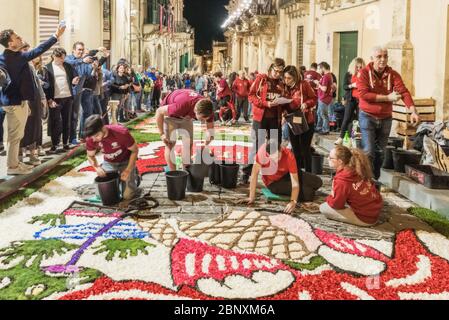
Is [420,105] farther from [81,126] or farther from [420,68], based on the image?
[81,126]

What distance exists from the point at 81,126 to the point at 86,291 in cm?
758

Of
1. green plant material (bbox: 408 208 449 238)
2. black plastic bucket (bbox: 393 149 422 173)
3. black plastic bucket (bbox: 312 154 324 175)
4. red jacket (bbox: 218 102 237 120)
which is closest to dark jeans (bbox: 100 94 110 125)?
red jacket (bbox: 218 102 237 120)

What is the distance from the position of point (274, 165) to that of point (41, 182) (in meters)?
3.48

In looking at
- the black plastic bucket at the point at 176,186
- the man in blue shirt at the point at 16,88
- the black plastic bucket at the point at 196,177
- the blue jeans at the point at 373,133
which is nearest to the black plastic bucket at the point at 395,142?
the blue jeans at the point at 373,133

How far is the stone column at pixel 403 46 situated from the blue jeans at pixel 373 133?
4.83 m

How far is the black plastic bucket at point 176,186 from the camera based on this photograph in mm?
6602

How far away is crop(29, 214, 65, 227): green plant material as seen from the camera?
5.70 metres

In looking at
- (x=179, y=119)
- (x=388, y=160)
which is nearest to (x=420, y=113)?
(x=388, y=160)

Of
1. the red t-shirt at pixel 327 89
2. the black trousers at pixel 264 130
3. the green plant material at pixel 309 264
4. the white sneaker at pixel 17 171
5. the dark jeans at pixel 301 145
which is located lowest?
the green plant material at pixel 309 264

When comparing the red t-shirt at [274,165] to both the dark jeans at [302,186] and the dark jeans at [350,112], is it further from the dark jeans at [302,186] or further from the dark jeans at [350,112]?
the dark jeans at [350,112]

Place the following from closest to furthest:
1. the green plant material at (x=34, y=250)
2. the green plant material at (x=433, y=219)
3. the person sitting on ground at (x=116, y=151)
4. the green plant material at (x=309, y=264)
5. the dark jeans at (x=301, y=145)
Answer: the green plant material at (x=309, y=264) → the green plant material at (x=34, y=250) → the green plant material at (x=433, y=219) → the person sitting on ground at (x=116, y=151) → the dark jeans at (x=301, y=145)

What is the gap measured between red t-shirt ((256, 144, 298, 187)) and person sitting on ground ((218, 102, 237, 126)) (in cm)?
995

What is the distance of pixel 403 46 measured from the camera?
11453 millimetres

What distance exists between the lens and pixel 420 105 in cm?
1045
